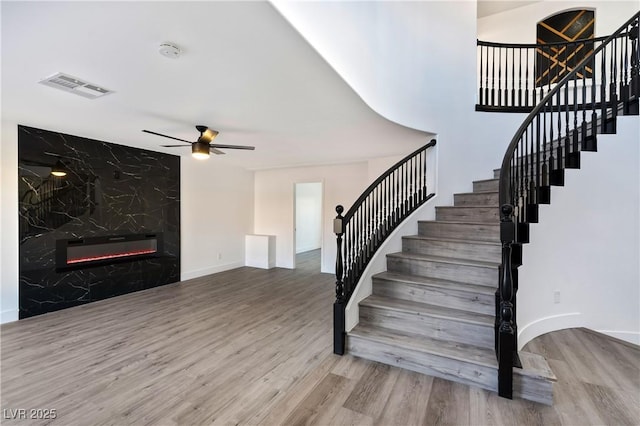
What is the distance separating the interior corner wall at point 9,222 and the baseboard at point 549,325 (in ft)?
19.9

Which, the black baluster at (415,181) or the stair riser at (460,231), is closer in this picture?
the stair riser at (460,231)

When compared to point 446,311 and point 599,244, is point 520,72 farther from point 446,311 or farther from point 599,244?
point 446,311

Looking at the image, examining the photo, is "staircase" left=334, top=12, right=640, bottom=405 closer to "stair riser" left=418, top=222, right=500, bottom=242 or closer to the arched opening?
"stair riser" left=418, top=222, right=500, bottom=242

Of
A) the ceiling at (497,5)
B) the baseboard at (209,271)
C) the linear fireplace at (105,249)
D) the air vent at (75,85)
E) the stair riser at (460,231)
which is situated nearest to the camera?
the air vent at (75,85)

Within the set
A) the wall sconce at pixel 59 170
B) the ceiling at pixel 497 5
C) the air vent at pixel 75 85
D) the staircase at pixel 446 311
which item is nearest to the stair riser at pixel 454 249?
the staircase at pixel 446 311

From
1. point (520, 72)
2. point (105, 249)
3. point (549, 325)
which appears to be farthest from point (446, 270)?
point (105, 249)

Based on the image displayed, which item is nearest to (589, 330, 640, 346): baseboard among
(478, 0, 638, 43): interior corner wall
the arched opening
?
the arched opening

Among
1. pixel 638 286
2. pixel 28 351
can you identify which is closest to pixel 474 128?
pixel 638 286

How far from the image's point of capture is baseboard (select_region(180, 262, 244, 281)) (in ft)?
18.7

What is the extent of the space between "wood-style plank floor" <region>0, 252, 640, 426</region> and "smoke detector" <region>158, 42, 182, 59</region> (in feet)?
8.07

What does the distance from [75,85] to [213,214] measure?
411cm

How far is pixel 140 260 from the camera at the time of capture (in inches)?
196

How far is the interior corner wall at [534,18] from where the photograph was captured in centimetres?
493

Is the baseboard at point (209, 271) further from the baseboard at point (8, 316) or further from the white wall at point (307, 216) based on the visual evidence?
the white wall at point (307, 216)
